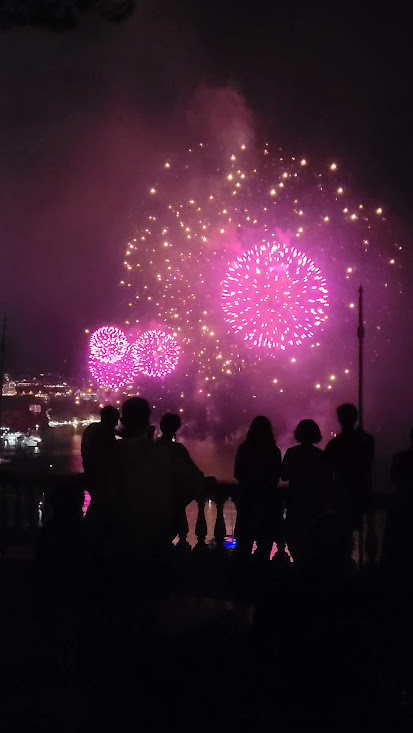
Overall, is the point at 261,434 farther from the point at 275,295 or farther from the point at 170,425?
the point at 275,295

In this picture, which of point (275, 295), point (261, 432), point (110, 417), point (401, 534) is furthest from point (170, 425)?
point (275, 295)

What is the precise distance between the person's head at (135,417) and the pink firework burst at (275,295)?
26280 mm

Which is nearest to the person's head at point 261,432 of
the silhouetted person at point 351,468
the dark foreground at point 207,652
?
the silhouetted person at point 351,468

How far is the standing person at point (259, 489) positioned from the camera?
26.5ft

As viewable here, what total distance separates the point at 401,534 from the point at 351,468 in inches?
72.3

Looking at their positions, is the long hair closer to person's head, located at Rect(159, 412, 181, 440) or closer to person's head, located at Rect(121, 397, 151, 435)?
person's head, located at Rect(159, 412, 181, 440)

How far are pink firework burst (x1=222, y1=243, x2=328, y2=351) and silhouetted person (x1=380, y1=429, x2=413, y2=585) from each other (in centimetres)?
2563

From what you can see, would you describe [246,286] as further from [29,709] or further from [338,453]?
[29,709]

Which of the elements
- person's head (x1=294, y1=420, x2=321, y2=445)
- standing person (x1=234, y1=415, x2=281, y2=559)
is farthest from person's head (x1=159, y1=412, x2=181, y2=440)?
person's head (x1=294, y1=420, x2=321, y2=445)

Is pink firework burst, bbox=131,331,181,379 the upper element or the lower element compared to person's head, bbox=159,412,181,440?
upper

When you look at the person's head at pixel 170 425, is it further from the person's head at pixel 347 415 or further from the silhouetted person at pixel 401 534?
the silhouetted person at pixel 401 534

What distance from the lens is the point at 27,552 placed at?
9.45 m

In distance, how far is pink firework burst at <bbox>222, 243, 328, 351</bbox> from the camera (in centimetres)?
3184

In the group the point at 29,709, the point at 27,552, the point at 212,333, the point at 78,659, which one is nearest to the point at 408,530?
the point at 78,659
